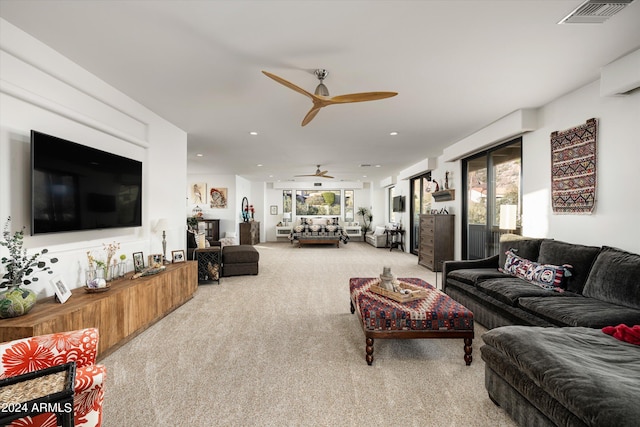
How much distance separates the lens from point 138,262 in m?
3.48

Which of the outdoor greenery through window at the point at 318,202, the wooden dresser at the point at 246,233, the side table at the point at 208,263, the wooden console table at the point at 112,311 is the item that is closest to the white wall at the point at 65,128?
the wooden console table at the point at 112,311

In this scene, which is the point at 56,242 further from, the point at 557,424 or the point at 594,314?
the point at 594,314

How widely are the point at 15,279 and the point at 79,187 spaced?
0.99 metres

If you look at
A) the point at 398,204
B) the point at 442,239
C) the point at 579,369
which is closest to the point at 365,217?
the point at 398,204

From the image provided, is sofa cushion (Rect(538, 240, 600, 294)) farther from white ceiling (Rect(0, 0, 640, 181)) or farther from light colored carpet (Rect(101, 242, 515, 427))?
white ceiling (Rect(0, 0, 640, 181))

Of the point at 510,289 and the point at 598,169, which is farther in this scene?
the point at 598,169

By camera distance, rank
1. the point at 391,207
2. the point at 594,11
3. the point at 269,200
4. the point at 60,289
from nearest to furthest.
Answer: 1. the point at 594,11
2. the point at 60,289
3. the point at 391,207
4. the point at 269,200

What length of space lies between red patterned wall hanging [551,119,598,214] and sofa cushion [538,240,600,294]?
0.46 m

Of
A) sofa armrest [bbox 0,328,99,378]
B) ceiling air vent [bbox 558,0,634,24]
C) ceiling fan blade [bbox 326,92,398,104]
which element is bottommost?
sofa armrest [bbox 0,328,99,378]

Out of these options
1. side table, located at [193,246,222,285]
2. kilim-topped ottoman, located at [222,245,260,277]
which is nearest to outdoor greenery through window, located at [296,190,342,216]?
kilim-topped ottoman, located at [222,245,260,277]

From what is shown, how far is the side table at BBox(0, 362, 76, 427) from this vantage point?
108 centimetres

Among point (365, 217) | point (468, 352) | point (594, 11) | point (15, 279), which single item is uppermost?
point (594, 11)

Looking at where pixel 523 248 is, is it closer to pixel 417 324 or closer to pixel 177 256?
pixel 417 324

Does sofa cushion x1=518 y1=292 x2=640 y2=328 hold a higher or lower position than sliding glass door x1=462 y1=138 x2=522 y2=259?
lower
